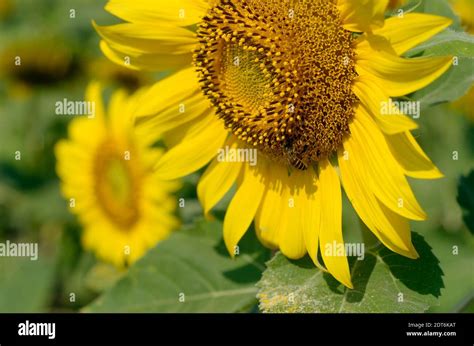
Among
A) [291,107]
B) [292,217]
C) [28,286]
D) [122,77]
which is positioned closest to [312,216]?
[292,217]

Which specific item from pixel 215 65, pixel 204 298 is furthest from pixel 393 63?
pixel 204 298

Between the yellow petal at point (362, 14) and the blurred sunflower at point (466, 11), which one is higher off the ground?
the blurred sunflower at point (466, 11)

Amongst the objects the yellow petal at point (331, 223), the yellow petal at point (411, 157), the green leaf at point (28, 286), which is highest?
the yellow petal at point (411, 157)

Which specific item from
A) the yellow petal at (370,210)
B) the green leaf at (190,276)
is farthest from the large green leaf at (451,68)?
the green leaf at (190,276)

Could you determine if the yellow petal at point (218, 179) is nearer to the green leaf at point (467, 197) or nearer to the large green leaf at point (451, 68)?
the large green leaf at point (451, 68)

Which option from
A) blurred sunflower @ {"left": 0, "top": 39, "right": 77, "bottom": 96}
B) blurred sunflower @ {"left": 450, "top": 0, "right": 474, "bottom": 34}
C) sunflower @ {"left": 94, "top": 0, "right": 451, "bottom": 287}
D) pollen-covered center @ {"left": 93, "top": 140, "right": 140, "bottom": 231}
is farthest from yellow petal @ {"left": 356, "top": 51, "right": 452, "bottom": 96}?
blurred sunflower @ {"left": 0, "top": 39, "right": 77, "bottom": 96}

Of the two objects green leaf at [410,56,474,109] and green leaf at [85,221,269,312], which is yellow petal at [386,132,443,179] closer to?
green leaf at [410,56,474,109]
